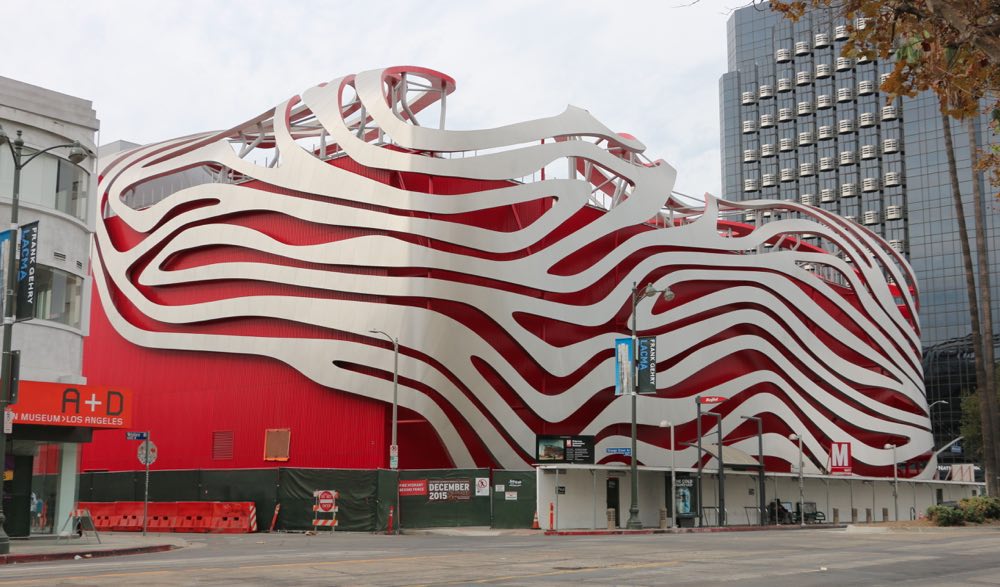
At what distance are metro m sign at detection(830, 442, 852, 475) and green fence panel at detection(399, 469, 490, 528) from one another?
2914 cm

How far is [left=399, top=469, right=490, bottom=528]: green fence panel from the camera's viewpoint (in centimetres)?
4328

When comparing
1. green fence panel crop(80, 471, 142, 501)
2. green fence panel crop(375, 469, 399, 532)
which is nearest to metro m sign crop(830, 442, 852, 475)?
green fence panel crop(375, 469, 399, 532)

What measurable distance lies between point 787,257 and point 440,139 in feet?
99.1

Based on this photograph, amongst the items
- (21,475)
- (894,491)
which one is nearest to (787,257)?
(894,491)

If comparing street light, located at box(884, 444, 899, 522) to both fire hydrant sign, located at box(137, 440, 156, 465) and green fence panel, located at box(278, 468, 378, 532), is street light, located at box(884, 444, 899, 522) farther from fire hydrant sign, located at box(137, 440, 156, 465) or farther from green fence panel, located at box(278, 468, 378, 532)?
fire hydrant sign, located at box(137, 440, 156, 465)

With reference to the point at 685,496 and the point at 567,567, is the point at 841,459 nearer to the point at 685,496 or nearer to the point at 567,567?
the point at 685,496

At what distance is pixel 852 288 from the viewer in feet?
263

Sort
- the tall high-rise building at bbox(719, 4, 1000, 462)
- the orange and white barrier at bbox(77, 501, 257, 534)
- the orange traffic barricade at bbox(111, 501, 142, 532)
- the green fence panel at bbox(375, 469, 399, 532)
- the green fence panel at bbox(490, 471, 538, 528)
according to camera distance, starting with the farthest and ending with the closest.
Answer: the tall high-rise building at bbox(719, 4, 1000, 462)
the orange traffic barricade at bbox(111, 501, 142, 532)
the orange and white barrier at bbox(77, 501, 257, 534)
the green fence panel at bbox(490, 471, 538, 528)
the green fence panel at bbox(375, 469, 399, 532)

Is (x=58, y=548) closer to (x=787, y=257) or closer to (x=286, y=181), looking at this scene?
(x=286, y=181)

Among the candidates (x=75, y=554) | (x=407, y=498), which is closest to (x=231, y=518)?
(x=407, y=498)

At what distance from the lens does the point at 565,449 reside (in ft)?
157

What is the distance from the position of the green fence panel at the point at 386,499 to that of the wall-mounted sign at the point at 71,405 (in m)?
11.5

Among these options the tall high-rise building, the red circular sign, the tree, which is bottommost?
the red circular sign

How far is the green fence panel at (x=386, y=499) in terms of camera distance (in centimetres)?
4253
